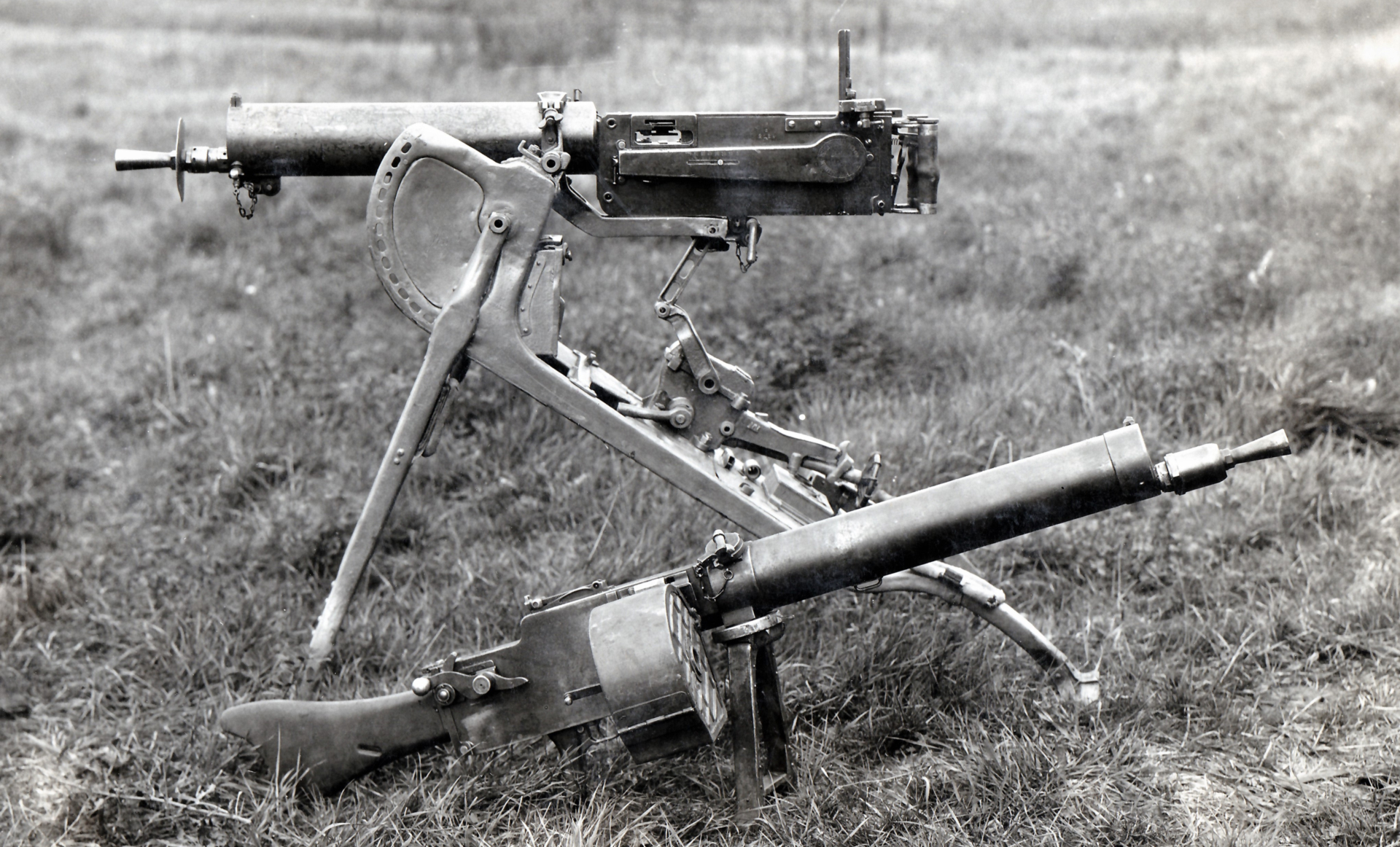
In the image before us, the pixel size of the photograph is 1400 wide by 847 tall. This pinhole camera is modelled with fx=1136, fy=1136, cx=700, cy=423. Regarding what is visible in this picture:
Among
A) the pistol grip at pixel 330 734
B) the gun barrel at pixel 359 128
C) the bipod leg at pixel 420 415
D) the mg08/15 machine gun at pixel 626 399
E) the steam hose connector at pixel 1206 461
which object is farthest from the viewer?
the pistol grip at pixel 330 734

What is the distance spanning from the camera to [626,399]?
3.42 metres

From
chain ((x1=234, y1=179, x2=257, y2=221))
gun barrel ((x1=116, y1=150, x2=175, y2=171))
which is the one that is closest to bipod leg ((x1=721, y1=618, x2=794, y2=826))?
chain ((x1=234, y1=179, x2=257, y2=221))

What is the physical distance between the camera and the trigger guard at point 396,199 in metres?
3.05

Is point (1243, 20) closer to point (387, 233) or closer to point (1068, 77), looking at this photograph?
point (1068, 77)

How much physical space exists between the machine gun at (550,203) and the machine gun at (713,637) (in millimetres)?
230

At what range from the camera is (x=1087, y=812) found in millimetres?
3164

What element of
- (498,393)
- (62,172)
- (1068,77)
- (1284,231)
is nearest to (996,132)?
(1068,77)

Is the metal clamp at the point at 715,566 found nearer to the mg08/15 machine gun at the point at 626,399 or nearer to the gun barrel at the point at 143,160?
the mg08/15 machine gun at the point at 626,399

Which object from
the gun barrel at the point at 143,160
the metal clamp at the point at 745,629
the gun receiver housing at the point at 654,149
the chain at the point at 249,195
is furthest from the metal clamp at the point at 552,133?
the metal clamp at the point at 745,629

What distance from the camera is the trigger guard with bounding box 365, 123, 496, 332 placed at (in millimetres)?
3055

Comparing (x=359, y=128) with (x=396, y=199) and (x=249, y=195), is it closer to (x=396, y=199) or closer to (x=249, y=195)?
(x=396, y=199)

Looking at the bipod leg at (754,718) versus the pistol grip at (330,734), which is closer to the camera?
the bipod leg at (754,718)

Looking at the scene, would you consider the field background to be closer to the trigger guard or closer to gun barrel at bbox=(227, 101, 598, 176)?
the trigger guard

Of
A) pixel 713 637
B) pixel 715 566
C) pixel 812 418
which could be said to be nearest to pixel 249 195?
pixel 715 566
